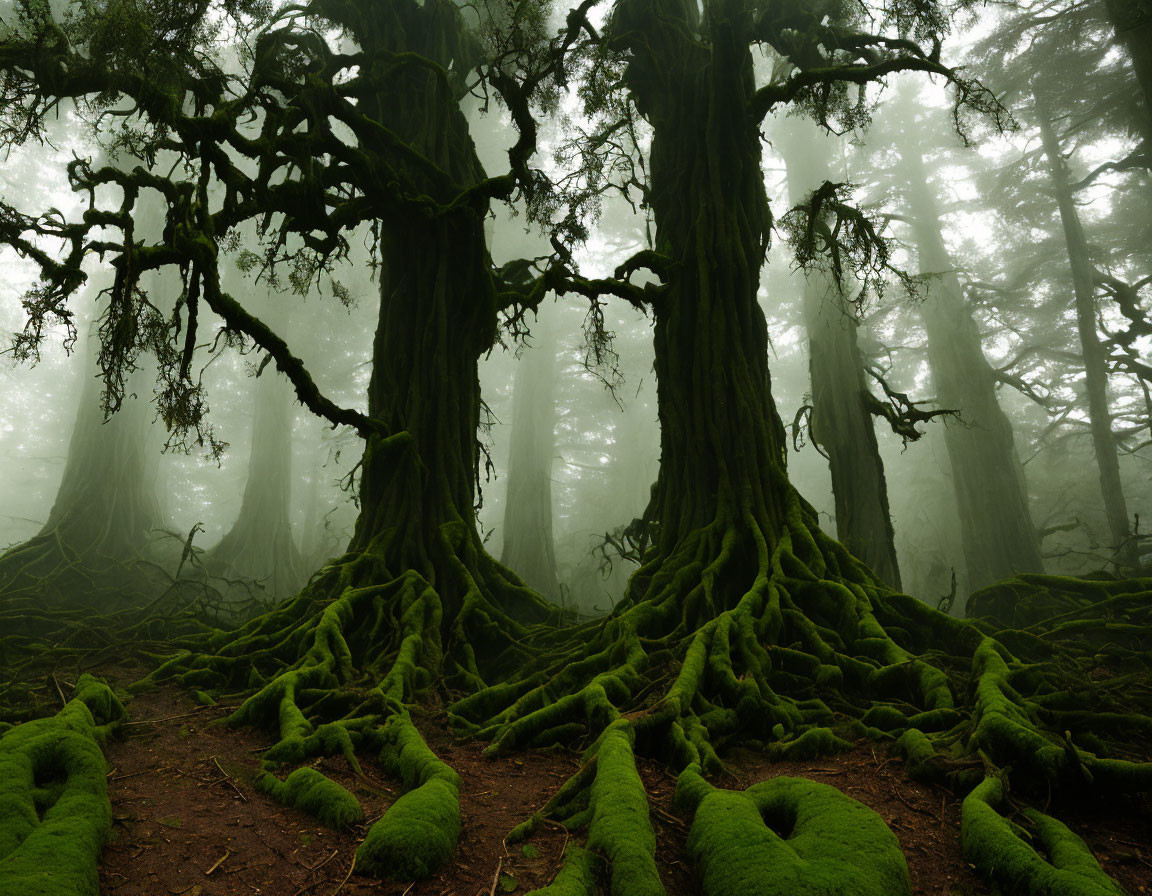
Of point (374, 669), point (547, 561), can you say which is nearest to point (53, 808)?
point (374, 669)

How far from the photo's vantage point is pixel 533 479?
53.4ft

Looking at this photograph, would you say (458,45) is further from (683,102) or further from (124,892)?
(124,892)

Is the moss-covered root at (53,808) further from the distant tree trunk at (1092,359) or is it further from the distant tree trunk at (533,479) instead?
the distant tree trunk at (1092,359)

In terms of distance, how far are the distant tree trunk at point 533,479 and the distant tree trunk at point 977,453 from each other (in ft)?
26.9

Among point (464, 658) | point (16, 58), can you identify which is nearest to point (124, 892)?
point (464, 658)

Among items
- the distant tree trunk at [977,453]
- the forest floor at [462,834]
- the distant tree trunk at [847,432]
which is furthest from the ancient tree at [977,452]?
the forest floor at [462,834]

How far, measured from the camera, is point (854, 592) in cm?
484

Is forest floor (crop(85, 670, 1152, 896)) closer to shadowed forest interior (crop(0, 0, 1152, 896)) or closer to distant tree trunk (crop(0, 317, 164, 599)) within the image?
shadowed forest interior (crop(0, 0, 1152, 896))

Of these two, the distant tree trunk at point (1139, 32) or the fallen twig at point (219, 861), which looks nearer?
the fallen twig at point (219, 861)

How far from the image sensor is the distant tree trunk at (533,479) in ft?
49.1

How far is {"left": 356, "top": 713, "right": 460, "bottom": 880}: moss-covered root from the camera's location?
2.26 m

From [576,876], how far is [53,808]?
1.78m

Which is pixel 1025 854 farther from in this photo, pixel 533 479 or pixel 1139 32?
pixel 533 479

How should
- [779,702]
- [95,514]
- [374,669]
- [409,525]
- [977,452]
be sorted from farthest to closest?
[977,452] < [95,514] < [409,525] < [374,669] < [779,702]
